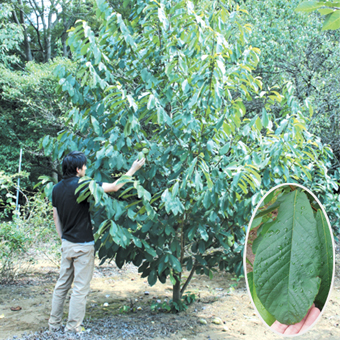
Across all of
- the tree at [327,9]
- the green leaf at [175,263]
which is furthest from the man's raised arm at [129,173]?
the tree at [327,9]

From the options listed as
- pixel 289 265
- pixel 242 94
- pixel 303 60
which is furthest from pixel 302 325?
pixel 303 60

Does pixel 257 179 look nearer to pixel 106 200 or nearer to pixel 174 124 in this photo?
pixel 174 124

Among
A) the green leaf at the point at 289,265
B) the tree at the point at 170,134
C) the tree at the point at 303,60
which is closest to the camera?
the green leaf at the point at 289,265

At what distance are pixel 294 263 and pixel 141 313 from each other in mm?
3715

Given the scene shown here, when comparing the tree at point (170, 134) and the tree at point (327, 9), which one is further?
the tree at point (170, 134)

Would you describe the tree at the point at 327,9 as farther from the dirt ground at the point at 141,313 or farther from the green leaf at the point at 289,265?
the dirt ground at the point at 141,313

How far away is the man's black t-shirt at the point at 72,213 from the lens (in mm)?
3172

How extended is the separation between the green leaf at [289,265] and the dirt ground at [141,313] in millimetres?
2708

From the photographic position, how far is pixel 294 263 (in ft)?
2.52

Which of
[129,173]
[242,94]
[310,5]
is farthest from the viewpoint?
[242,94]

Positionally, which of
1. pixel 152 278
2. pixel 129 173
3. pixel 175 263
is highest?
pixel 129 173

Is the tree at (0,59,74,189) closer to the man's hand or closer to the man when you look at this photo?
the man

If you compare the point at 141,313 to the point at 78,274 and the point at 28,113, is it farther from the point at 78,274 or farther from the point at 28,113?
the point at 28,113

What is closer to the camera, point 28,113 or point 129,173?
point 129,173
